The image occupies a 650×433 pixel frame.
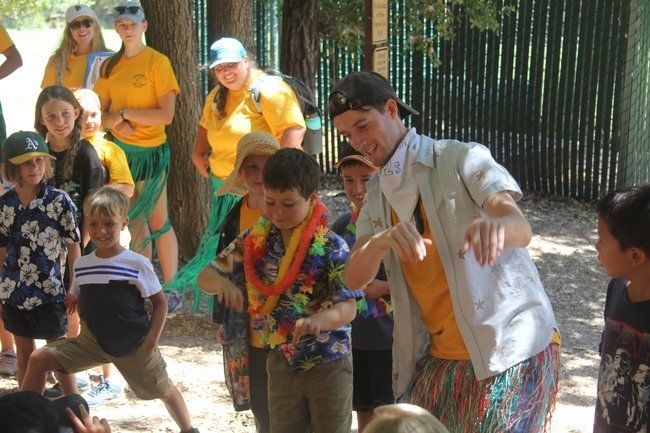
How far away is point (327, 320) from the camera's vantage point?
289 cm

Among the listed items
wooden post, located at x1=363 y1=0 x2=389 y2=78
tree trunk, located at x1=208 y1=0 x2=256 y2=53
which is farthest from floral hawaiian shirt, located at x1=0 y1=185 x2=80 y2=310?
tree trunk, located at x1=208 y1=0 x2=256 y2=53

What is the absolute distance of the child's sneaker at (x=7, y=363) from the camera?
496 cm

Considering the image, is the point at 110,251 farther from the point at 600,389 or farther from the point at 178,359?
the point at 600,389

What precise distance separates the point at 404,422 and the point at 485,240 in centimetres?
55

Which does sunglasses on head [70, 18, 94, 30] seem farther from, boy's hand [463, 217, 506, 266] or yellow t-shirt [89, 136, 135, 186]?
boy's hand [463, 217, 506, 266]

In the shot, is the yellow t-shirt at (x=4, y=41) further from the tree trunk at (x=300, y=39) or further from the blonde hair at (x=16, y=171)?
the tree trunk at (x=300, y=39)

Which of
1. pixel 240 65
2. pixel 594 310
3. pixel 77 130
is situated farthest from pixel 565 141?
pixel 77 130

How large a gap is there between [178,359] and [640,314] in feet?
10.9

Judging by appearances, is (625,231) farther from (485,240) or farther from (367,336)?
(367,336)

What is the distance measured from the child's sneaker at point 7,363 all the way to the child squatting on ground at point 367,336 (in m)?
2.20

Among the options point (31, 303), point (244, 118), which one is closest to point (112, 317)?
point (31, 303)

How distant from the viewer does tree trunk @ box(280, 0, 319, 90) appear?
309 inches

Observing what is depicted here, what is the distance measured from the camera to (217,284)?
3078 mm

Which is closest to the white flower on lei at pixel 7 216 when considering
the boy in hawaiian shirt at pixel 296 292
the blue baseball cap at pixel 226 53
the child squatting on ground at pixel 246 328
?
the child squatting on ground at pixel 246 328
